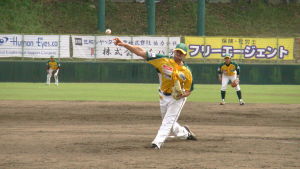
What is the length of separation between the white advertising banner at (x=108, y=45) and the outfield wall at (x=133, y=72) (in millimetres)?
1129

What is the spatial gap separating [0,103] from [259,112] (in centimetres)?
852

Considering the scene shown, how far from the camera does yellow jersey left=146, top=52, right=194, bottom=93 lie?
1172 centimetres

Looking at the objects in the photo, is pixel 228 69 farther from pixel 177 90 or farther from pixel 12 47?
pixel 12 47

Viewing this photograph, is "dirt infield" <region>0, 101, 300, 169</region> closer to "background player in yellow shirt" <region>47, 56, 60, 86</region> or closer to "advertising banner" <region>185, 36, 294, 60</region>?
"background player in yellow shirt" <region>47, 56, 60, 86</region>

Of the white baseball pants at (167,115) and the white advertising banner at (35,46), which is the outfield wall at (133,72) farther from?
the white baseball pants at (167,115)

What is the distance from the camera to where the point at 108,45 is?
129ft

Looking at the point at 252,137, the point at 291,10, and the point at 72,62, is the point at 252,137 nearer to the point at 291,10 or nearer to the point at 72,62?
the point at 72,62

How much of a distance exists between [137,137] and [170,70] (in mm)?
2359

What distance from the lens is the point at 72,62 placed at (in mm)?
38094

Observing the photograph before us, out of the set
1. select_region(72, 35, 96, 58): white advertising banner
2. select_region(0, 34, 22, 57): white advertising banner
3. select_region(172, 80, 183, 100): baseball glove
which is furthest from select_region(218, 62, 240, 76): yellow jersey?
select_region(0, 34, 22, 57): white advertising banner

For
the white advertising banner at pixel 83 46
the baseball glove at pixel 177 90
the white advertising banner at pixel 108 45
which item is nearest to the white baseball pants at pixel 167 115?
the baseball glove at pixel 177 90

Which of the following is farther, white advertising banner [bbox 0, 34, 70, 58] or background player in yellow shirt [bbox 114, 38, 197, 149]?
white advertising banner [bbox 0, 34, 70, 58]

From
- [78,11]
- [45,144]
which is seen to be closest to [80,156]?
[45,144]

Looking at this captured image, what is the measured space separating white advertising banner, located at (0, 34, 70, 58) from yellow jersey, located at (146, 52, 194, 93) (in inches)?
1084
